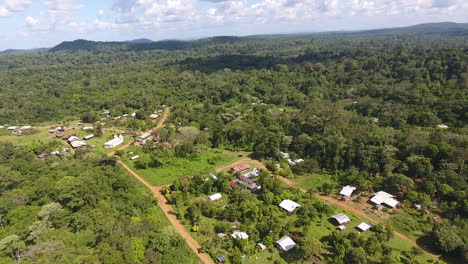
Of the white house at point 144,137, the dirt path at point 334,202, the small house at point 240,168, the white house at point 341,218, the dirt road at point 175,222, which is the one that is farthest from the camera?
the white house at point 144,137

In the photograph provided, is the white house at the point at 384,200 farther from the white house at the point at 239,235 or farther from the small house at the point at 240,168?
the small house at the point at 240,168

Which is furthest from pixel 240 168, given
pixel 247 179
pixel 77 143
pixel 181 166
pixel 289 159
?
pixel 77 143

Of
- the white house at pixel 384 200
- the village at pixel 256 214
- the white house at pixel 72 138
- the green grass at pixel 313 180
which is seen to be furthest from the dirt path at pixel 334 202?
the white house at pixel 72 138

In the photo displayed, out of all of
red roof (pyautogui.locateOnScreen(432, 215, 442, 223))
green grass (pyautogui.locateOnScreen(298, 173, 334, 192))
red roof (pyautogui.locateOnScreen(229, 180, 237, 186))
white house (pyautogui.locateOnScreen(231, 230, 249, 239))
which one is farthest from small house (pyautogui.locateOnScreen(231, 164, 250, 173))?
red roof (pyautogui.locateOnScreen(432, 215, 442, 223))

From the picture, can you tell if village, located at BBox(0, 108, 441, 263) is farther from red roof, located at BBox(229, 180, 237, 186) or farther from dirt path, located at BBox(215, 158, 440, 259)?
dirt path, located at BBox(215, 158, 440, 259)

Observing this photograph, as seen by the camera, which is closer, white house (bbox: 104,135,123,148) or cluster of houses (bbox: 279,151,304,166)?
cluster of houses (bbox: 279,151,304,166)

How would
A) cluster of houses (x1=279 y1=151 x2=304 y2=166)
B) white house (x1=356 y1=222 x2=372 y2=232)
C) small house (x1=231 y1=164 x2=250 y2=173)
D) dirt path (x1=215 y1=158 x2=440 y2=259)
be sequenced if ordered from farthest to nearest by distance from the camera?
cluster of houses (x1=279 y1=151 x2=304 y2=166)
small house (x1=231 y1=164 x2=250 y2=173)
white house (x1=356 y1=222 x2=372 y2=232)
dirt path (x1=215 y1=158 x2=440 y2=259)
